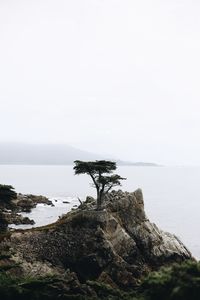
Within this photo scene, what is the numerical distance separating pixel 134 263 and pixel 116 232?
11.8 ft

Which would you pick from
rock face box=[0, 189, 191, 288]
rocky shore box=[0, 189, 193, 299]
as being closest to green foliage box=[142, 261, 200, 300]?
rocky shore box=[0, 189, 193, 299]

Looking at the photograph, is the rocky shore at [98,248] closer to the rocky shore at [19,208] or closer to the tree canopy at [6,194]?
the rocky shore at [19,208]

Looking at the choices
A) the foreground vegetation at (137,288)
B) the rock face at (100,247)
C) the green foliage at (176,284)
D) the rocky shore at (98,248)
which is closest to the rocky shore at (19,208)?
the rocky shore at (98,248)

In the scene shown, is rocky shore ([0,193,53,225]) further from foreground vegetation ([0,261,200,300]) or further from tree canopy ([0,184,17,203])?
foreground vegetation ([0,261,200,300])

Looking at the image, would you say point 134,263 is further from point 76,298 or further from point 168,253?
point 76,298

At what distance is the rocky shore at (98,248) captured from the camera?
38.8 meters

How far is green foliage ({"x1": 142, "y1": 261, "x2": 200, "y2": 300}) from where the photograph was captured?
53.4 ft

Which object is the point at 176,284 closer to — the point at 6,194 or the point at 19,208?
the point at 6,194

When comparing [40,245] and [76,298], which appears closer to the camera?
[76,298]

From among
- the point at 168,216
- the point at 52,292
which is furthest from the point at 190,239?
the point at 52,292

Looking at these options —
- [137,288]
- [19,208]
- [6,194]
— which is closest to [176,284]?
[137,288]

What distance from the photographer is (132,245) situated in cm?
4241

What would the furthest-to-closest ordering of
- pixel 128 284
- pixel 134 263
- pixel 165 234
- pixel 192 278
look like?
pixel 165 234
pixel 134 263
pixel 128 284
pixel 192 278

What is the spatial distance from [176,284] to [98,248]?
79.4ft
